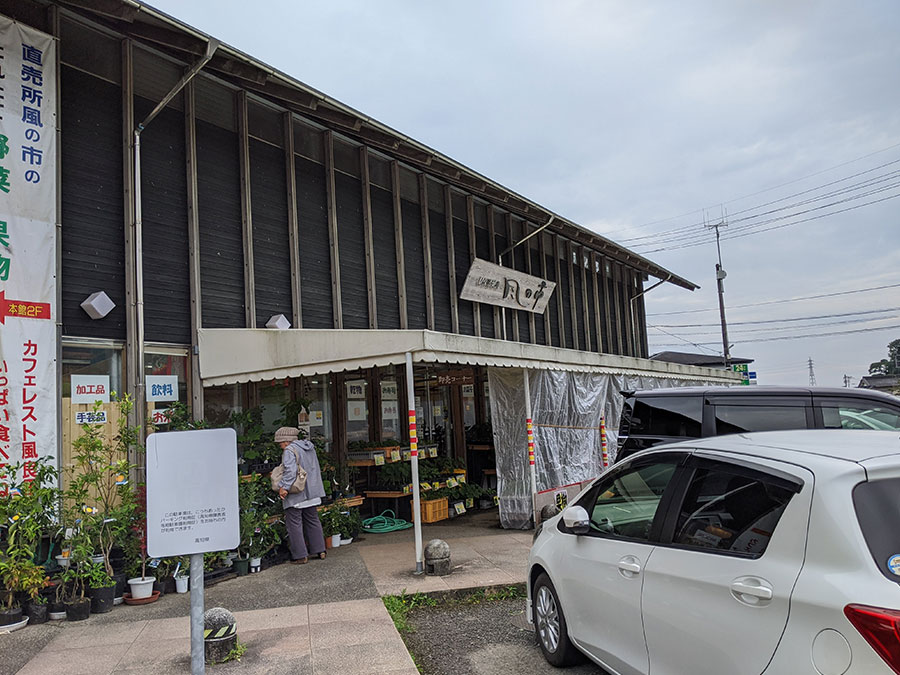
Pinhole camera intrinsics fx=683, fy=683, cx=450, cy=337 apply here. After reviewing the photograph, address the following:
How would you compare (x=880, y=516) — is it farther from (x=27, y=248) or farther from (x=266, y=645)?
(x=27, y=248)

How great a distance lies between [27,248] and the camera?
7496 millimetres

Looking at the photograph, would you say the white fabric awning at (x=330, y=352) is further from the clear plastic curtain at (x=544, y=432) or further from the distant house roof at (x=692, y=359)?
the distant house roof at (x=692, y=359)

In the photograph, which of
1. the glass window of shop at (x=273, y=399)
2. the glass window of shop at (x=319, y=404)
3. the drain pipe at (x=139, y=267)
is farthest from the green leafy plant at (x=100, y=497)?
the glass window of shop at (x=319, y=404)

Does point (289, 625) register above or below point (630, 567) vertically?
below

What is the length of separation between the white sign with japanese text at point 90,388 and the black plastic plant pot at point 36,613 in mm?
2454

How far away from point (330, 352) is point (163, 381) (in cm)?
244

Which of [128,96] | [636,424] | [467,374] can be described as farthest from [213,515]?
[467,374]

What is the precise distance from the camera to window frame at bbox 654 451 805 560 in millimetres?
3004

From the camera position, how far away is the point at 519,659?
513 centimetres

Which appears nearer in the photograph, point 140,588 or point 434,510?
point 140,588

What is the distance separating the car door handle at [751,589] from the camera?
9.20ft

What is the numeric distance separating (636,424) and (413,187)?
24.0 feet

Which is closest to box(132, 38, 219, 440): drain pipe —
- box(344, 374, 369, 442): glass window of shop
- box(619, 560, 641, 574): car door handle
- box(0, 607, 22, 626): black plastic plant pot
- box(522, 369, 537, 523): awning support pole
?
box(0, 607, 22, 626): black plastic plant pot

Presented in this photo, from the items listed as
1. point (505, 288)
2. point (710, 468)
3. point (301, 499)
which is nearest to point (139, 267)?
point (301, 499)
